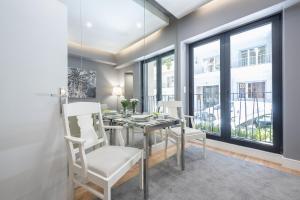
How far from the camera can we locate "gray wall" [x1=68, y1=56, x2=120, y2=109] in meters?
2.12

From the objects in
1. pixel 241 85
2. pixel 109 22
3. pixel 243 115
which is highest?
pixel 109 22

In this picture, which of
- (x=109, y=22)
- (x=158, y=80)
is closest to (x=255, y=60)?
(x=158, y=80)

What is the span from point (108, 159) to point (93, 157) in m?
0.15

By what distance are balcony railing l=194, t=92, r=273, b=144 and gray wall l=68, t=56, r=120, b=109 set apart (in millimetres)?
2045

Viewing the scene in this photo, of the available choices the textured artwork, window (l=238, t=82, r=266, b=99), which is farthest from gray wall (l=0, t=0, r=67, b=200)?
window (l=238, t=82, r=266, b=99)

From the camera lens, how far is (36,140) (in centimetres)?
123

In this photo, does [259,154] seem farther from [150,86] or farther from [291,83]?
[150,86]

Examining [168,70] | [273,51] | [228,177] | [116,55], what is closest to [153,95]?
[168,70]

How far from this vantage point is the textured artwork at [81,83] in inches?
73.0

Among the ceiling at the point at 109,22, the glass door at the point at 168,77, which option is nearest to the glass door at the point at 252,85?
the glass door at the point at 168,77

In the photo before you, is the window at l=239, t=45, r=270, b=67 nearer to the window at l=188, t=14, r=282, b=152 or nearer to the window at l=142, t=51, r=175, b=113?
the window at l=188, t=14, r=282, b=152

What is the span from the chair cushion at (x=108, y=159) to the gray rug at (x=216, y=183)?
0.49 m

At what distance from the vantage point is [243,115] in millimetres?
2902

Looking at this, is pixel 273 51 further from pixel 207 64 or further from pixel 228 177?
pixel 228 177
